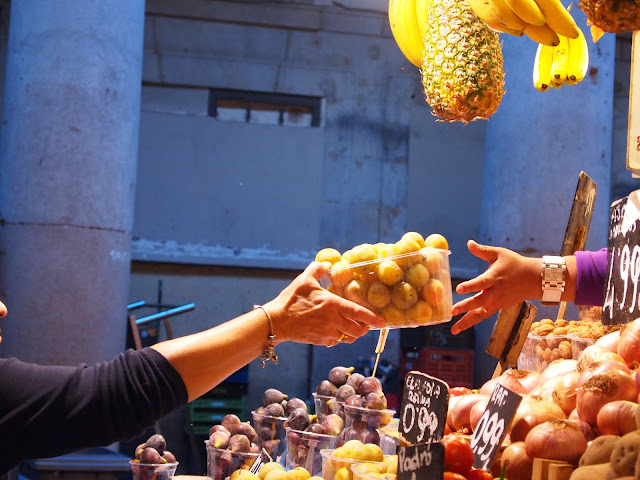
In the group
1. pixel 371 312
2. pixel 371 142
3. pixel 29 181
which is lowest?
pixel 371 312

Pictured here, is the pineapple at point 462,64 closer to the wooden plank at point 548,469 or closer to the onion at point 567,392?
the onion at point 567,392

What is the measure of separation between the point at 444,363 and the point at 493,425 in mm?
4722

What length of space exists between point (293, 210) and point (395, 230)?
3.59ft

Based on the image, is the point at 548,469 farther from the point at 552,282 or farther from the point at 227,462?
the point at 227,462

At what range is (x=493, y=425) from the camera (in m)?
1.53

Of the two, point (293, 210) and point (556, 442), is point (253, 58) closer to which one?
point (293, 210)

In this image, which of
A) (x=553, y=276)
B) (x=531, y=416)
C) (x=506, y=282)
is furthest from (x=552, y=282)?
(x=531, y=416)

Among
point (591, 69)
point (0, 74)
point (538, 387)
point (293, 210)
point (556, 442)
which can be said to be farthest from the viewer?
point (293, 210)

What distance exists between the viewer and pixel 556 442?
1.40 meters

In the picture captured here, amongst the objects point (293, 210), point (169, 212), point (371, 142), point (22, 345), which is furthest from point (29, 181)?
point (371, 142)

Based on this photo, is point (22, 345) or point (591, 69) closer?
point (22, 345)

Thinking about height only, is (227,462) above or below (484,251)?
below

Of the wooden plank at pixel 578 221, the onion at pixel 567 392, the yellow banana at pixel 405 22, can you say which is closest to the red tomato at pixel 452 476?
the onion at pixel 567 392

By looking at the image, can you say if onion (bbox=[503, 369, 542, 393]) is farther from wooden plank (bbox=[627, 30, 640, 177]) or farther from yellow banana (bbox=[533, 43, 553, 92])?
yellow banana (bbox=[533, 43, 553, 92])
